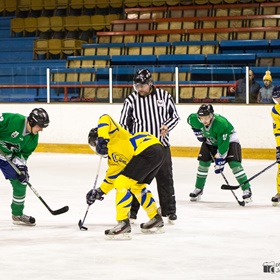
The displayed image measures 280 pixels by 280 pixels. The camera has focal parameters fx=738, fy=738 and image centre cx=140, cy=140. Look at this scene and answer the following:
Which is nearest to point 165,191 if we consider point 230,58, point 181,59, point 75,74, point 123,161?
point 123,161

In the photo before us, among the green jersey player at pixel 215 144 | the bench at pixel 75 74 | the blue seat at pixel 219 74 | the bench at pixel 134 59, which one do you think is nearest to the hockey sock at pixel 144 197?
the green jersey player at pixel 215 144

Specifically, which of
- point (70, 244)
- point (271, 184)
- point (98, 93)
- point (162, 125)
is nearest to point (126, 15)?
point (98, 93)

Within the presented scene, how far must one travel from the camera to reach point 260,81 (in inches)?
424

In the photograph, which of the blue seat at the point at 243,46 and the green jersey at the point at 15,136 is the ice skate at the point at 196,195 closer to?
the green jersey at the point at 15,136

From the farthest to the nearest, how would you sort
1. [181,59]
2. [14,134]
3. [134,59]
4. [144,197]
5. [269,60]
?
[134,59] < [181,59] < [269,60] < [14,134] < [144,197]

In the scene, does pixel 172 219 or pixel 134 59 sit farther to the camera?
pixel 134 59

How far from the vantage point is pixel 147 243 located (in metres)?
4.55

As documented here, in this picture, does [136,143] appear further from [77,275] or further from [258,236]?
[77,275]

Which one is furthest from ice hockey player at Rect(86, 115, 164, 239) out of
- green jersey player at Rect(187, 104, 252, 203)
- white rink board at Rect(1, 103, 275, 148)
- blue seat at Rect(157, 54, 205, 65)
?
blue seat at Rect(157, 54, 205, 65)

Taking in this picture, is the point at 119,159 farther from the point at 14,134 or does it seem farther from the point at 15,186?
the point at 15,186

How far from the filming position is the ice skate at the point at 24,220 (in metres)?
5.25

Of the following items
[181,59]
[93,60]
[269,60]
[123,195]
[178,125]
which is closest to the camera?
[123,195]

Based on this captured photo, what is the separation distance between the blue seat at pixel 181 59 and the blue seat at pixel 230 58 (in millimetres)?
152

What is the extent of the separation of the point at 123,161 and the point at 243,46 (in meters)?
8.88
